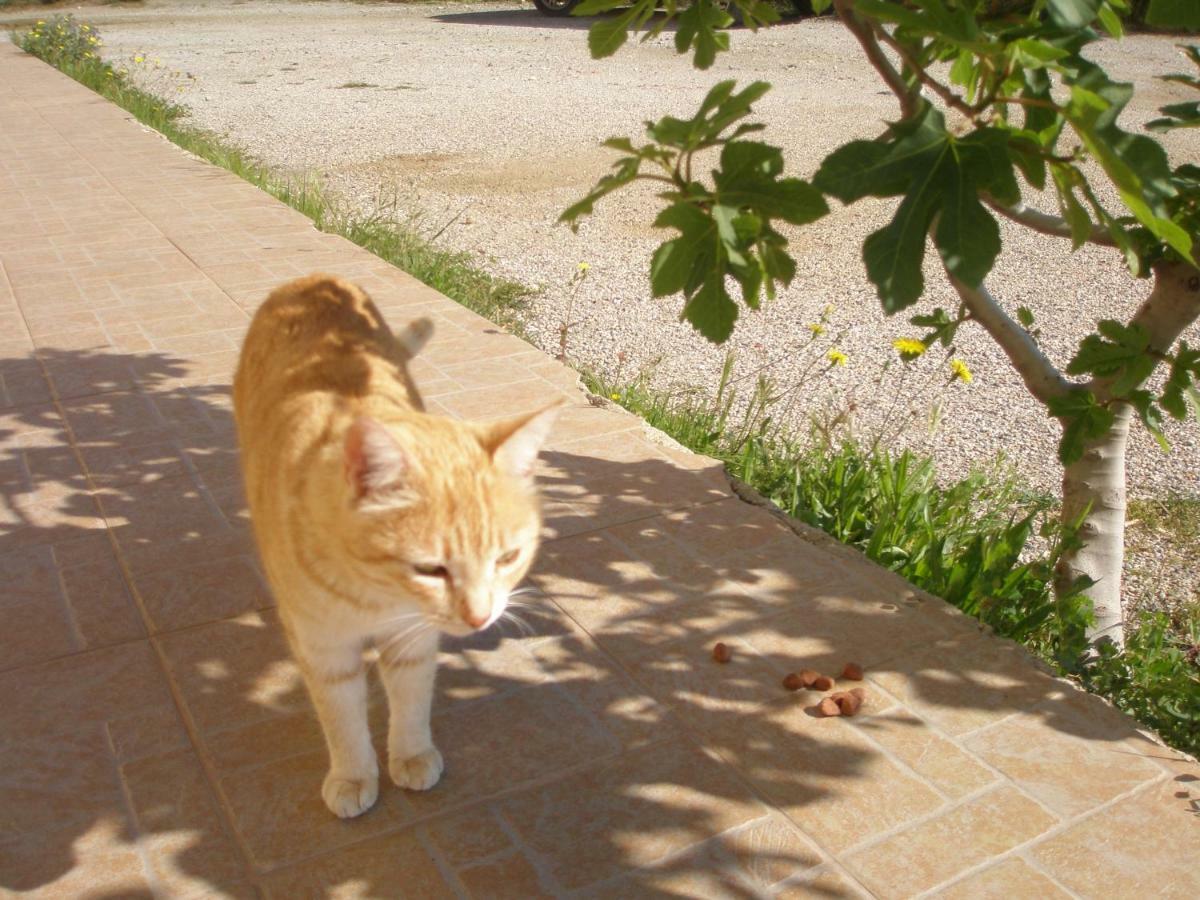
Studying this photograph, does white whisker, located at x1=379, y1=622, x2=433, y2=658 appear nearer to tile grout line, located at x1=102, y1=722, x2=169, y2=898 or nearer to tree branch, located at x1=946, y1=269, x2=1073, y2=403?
tile grout line, located at x1=102, y1=722, x2=169, y2=898

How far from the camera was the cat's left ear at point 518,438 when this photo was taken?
242 cm

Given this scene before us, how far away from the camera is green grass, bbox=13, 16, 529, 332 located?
702 centimetres

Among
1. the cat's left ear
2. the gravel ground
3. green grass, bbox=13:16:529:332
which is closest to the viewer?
the cat's left ear

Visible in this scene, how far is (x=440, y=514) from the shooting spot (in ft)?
7.58

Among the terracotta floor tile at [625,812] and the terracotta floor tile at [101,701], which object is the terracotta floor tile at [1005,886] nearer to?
the terracotta floor tile at [625,812]

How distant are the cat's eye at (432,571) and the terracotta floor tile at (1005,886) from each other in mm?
1458

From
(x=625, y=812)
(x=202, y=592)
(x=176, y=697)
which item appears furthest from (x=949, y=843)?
(x=202, y=592)

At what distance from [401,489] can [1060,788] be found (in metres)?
2.02

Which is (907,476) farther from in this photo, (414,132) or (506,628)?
(414,132)

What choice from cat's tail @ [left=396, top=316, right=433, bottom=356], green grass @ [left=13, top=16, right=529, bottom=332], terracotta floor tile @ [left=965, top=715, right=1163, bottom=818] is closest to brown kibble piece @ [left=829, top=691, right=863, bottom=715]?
terracotta floor tile @ [left=965, top=715, right=1163, bottom=818]

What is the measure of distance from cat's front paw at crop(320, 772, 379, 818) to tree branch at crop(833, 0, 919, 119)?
93.2 inches

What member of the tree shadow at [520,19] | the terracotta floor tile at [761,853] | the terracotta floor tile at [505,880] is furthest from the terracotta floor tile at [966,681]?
the tree shadow at [520,19]

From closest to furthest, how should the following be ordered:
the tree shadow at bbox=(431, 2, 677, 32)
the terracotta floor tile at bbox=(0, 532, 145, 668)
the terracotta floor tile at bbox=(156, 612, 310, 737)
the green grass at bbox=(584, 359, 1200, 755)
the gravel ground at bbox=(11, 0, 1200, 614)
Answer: the terracotta floor tile at bbox=(156, 612, 310, 737) → the terracotta floor tile at bbox=(0, 532, 145, 668) → the green grass at bbox=(584, 359, 1200, 755) → the gravel ground at bbox=(11, 0, 1200, 614) → the tree shadow at bbox=(431, 2, 677, 32)

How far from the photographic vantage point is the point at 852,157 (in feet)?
6.39
